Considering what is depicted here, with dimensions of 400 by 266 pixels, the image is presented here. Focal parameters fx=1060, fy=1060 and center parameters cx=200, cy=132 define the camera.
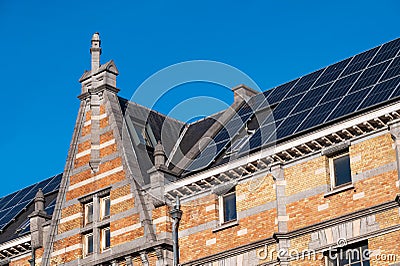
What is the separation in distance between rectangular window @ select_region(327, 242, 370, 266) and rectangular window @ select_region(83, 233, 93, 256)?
10331 millimetres

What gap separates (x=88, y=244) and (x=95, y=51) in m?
8.00

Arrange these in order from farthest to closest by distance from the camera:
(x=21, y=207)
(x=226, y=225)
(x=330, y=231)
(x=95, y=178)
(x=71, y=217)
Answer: (x=21, y=207), (x=71, y=217), (x=95, y=178), (x=226, y=225), (x=330, y=231)

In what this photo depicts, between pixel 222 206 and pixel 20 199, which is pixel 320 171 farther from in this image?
pixel 20 199

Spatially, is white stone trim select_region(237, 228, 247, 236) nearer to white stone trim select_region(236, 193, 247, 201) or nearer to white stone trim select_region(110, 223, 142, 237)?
white stone trim select_region(236, 193, 247, 201)

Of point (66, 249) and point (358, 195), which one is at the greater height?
point (66, 249)

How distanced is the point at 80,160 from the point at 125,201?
3447 millimetres

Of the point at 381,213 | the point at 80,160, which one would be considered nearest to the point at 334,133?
the point at 381,213

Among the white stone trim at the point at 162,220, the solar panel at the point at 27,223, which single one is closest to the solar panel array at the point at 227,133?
the white stone trim at the point at 162,220

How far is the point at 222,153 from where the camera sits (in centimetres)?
3844

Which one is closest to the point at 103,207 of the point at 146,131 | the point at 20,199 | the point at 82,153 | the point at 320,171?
the point at 82,153

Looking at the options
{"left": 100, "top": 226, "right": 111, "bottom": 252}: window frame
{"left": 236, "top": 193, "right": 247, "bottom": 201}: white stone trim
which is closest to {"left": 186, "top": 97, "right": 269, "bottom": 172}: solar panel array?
{"left": 236, "top": 193, "right": 247, "bottom": 201}: white stone trim

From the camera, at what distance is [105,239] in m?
38.9

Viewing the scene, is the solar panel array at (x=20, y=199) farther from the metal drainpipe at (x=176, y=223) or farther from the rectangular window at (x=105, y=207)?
the metal drainpipe at (x=176, y=223)

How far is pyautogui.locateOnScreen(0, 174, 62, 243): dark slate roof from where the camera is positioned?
4472 cm
